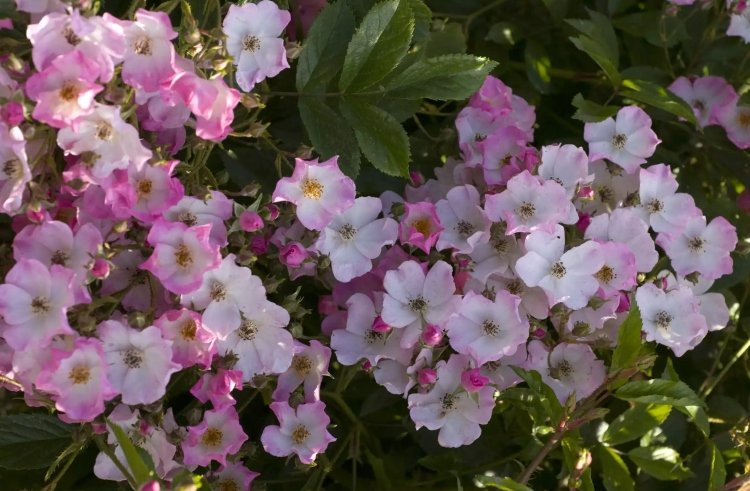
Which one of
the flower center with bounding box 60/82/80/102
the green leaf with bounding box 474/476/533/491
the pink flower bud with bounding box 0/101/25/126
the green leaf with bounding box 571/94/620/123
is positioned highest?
the flower center with bounding box 60/82/80/102

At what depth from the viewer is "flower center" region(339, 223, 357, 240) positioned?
0.98 m

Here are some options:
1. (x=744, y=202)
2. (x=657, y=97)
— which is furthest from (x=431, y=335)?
(x=744, y=202)

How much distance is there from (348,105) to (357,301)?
0.22 meters

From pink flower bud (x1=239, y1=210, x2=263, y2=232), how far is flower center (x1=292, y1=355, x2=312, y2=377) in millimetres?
173

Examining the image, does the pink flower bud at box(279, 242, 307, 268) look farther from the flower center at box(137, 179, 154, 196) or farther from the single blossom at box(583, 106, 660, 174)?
the single blossom at box(583, 106, 660, 174)

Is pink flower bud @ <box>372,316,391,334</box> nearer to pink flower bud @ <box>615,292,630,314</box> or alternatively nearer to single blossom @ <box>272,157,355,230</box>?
single blossom @ <box>272,157,355,230</box>

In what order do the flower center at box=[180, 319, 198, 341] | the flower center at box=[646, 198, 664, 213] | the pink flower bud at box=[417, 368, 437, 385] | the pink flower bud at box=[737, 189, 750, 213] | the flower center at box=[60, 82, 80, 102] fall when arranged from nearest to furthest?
the flower center at box=[60, 82, 80, 102] < the flower center at box=[180, 319, 198, 341] < the pink flower bud at box=[417, 368, 437, 385] < the flower center at box=[646, 198, 664, 213] < the pink flower bud at box=[737, 189, 750, 213]

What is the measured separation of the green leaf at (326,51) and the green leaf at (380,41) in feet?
0.11

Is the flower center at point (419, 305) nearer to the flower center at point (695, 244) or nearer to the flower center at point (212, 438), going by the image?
the flower center at point (212, 438)

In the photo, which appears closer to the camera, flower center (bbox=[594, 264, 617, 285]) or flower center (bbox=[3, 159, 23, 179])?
flower center (bbox=[3, 159, 23, 179])

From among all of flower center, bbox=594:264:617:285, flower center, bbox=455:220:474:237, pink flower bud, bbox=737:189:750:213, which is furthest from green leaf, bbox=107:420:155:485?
pink flower bud, bbox=737:189:750:213

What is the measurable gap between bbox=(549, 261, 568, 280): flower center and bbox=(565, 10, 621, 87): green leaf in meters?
0.31

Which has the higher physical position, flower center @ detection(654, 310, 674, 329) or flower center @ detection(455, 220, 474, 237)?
flower center @ detection(455, 220, 474, 237)

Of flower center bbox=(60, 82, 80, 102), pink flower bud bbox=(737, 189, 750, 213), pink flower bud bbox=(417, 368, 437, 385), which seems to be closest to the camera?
flower center bbox=(60, 82, 80, 102)
